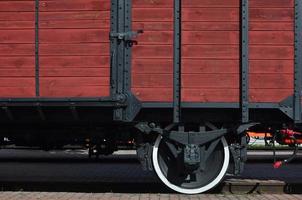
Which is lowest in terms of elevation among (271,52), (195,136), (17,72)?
(195,136)

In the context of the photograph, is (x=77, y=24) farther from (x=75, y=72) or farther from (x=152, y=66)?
(x=152, y=66)

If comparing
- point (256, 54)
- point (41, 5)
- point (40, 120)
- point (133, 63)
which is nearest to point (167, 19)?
point (133, 63)

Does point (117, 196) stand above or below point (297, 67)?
below

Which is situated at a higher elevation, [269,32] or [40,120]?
[269,32]

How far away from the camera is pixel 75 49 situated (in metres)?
Result: 8.23

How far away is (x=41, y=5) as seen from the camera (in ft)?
27.3

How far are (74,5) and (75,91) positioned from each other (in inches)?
52.1

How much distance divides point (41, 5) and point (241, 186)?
4.31m

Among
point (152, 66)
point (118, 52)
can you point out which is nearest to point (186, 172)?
point (152, 66)

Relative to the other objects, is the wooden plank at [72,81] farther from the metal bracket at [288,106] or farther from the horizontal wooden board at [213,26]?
the metal bracket at [288,106]

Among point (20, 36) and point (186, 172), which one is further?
point (20, 36)

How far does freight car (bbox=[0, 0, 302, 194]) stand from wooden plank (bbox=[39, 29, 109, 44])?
2 cm

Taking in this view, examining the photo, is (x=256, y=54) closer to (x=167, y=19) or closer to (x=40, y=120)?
(x=167, y=19)

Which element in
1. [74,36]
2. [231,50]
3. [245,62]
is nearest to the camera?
[245,62]
